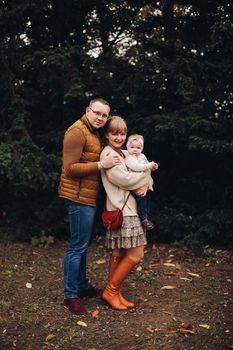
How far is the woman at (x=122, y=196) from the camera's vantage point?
407 cm

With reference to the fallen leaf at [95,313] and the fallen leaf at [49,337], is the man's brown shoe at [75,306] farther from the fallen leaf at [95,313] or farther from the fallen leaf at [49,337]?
the fallen leaf at [49,337]

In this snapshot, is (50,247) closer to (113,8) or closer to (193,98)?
(193,98)

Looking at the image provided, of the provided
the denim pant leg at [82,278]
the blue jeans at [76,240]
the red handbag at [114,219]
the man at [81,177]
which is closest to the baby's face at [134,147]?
the man at [81,177]

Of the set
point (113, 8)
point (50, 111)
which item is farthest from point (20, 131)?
point (113, 8)

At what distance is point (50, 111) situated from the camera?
6762mm

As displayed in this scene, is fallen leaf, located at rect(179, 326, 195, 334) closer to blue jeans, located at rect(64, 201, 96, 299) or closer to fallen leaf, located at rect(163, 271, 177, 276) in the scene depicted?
blue jeans, located at rect(64, 201, 96, 299)

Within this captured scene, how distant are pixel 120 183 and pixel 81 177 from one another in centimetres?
40

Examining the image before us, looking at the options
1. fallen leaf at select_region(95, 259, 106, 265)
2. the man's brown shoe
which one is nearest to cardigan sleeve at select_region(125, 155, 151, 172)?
the man's brown shoe

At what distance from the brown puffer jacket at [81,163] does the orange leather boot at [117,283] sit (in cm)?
74

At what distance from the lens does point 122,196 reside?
4191 millimetres

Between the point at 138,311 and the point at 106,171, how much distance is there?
1605 mm

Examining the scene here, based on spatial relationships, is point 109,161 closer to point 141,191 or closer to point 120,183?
point 120,183

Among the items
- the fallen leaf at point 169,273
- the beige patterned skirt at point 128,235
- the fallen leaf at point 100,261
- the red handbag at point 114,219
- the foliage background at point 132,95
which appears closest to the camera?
the red handbag at point 114,219

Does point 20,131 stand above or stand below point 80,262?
above
